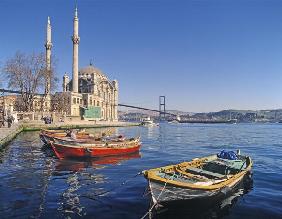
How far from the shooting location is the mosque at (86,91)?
317 ft

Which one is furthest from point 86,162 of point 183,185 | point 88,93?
point 88,93

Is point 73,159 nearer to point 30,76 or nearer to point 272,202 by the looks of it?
point 272,202

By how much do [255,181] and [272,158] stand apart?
11704 mm

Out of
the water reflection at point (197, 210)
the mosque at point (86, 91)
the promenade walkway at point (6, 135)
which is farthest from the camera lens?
the mosque at point (86, 91)

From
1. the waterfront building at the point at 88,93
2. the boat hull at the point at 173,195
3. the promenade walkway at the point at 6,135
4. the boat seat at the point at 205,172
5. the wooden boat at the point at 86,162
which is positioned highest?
the waterfront building at the point at 88,93

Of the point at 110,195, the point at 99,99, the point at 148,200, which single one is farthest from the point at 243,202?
the point at 99,99

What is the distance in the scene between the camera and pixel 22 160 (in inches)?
997

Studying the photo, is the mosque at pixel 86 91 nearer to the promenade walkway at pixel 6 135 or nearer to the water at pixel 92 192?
the promenade walkway at pixel 6 135

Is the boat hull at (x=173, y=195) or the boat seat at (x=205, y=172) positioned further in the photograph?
the boat seat at (x=205, y=172)

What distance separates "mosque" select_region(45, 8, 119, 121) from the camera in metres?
96.7

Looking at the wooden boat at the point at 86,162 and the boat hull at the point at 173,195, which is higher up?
the boat hull at the point at 173,195

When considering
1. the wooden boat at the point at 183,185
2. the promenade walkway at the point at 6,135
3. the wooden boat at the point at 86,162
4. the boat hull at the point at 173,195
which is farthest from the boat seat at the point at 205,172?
the promenade walkway at the point at 6,135

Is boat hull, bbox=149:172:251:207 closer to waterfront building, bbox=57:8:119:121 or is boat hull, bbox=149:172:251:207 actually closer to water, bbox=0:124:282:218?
water, bbox=0:124:282:218

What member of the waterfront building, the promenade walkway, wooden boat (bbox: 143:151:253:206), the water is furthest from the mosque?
wooden boat (bbox: 143:151:253:206)
